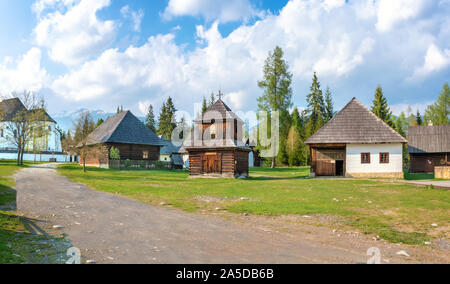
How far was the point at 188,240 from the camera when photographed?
7.59 meters

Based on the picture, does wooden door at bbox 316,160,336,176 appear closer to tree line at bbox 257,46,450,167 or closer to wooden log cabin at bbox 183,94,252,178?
wooden log cabin at bbox 183,94,252,178

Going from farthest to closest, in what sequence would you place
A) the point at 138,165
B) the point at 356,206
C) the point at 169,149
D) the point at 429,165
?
the point at 169,149 < the point at 138,165 < the point at 429,165 < the point at 356,206

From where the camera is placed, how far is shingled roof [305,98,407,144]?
3083 cm

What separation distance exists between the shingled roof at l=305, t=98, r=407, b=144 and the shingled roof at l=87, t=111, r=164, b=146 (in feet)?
83.5

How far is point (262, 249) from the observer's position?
6.91 m

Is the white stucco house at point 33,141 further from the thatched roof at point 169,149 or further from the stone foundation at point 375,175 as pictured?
the stone foundation at point 375,175

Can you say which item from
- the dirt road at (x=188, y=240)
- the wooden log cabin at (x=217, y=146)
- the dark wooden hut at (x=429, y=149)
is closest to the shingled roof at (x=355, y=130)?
the wooden log cabin at (x=217, y=146)

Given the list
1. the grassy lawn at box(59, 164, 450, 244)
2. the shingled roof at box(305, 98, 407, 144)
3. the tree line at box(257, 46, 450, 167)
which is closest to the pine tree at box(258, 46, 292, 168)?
the tree line at box(257, 46, 450, 167)

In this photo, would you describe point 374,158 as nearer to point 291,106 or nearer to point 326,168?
point 326,168

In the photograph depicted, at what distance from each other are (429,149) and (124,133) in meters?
41.6

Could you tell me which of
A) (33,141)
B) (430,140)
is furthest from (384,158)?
(33,141)

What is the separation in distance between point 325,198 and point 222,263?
11207mm

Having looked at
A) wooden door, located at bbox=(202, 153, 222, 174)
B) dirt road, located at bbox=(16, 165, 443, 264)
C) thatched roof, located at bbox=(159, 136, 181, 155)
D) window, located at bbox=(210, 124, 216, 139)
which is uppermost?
window, located at bbox=(210, 124, 216, 139)
